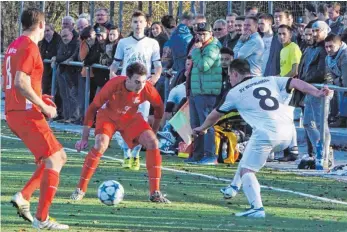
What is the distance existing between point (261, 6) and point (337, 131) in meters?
4.98

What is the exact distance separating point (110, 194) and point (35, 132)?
170 centimetres

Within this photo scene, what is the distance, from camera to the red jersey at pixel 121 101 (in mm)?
12578

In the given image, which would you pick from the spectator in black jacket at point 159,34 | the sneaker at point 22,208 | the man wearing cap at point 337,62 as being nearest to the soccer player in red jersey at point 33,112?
the sneaker at point 22,208

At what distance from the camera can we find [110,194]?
38.1 ft

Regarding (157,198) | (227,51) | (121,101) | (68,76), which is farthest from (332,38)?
(68,76)

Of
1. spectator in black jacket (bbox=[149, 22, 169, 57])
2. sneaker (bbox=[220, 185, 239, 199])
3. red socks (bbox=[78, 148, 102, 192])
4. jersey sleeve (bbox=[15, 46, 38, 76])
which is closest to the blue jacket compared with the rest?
spectator in black jacket (bbox=[149, 22, 169, 57])

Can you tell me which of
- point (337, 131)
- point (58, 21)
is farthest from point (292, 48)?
point (58, 21)

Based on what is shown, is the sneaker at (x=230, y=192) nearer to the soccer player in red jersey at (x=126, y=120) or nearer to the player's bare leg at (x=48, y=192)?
the soccer player in red jersey at (x=126, y=120)

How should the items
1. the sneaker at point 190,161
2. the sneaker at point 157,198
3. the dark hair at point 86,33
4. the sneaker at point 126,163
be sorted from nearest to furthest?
1. the sneaker at point 157,198
2. the sneaker at point 126,163
3. the sneaker at point 190,161
4. the dark hair at point 86,33

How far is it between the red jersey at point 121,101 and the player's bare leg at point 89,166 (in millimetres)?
342

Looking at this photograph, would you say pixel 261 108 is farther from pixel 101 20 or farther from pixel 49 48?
pixel 49 48

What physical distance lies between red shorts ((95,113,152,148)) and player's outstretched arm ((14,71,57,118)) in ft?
9.82

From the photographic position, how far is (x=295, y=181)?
572 inches

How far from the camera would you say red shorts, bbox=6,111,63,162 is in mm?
10172
